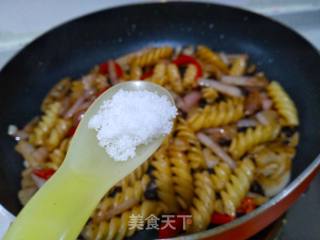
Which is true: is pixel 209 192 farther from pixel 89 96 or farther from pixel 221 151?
pixel 89 96

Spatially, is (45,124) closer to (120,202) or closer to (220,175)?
(120,202)

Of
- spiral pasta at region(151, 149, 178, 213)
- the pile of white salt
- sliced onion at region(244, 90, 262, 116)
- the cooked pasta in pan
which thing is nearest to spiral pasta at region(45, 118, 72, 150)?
the cooked pasta in pan

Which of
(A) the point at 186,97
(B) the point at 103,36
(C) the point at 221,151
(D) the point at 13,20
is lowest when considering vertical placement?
(C) the point at 221,151

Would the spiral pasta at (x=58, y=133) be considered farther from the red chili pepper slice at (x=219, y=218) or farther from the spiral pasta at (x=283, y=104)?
the spiral pasta at (x=283, y=104)

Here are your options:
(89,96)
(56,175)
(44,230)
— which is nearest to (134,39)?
(89,96)

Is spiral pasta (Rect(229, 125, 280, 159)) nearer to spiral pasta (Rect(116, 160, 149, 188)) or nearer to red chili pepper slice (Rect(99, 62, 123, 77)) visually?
spiral pasta (Rect(116, 160, 149, 188))

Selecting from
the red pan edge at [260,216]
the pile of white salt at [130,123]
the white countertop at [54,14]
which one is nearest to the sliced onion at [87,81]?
the white countertop at [54,14]

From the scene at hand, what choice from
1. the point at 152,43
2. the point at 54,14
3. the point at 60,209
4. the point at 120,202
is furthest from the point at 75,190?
the point at 54,14
